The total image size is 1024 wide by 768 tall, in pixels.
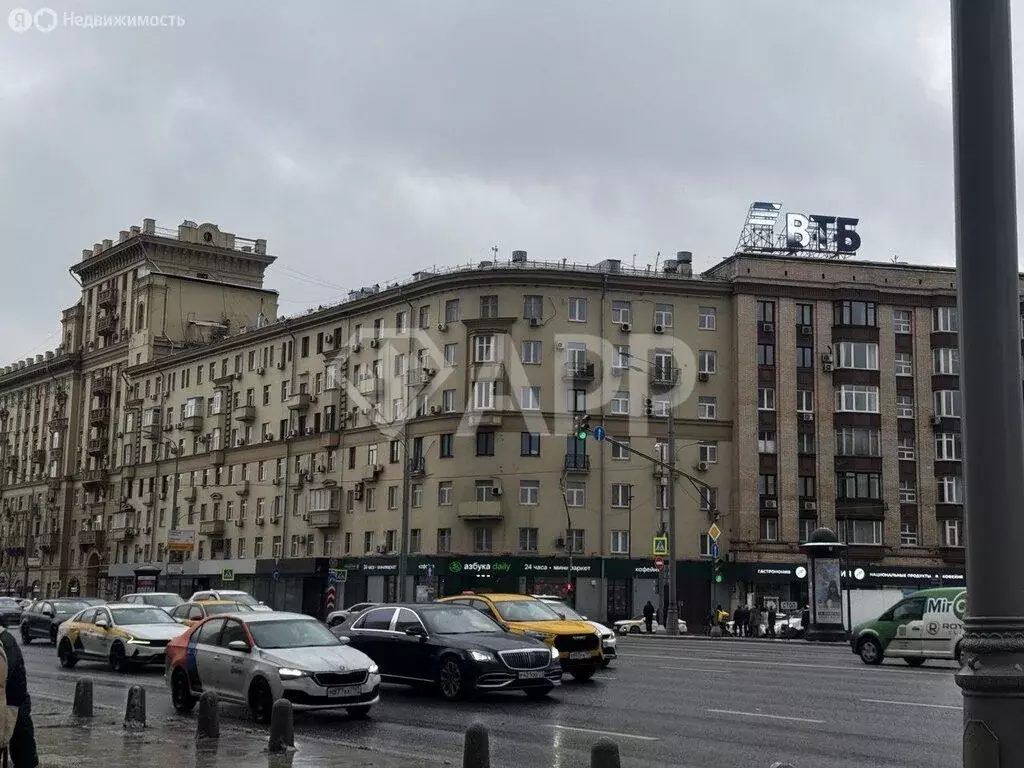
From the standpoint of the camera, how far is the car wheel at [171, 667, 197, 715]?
17.0 m

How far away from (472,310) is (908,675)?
4138 centimetres

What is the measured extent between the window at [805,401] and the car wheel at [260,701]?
5040cm

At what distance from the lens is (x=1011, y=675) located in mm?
5305

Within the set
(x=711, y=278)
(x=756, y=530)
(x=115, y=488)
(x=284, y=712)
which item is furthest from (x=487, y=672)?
(x=115, y=488)

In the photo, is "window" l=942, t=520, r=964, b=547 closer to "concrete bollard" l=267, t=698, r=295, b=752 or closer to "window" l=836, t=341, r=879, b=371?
"window" l=836, t=341, r=879, b=371

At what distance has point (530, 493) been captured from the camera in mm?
60281

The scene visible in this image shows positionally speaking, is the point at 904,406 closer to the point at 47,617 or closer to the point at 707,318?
the point at 707,318

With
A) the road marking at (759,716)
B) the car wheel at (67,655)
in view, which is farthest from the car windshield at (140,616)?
the road marking at (759,716)

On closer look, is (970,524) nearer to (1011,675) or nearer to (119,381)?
(1011,675)

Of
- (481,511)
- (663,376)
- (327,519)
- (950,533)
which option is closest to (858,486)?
(950,533)

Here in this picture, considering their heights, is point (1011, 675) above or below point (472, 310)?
below

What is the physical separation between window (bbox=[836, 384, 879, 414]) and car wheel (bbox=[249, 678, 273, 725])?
51.2 meters

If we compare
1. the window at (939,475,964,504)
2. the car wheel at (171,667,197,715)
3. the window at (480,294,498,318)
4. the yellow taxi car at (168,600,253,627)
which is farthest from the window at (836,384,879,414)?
the car wheel at (171,667,197,715)

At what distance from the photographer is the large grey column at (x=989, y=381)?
535cm
